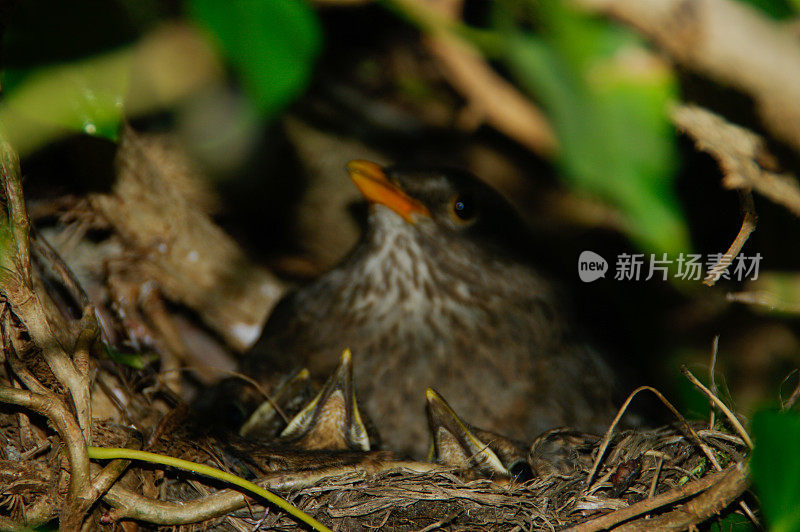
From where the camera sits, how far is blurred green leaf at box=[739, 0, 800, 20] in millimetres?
1360

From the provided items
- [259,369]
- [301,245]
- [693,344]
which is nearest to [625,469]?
[259,369]

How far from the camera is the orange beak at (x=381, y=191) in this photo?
3023 mm

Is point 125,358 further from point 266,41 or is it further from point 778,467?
point 778,467

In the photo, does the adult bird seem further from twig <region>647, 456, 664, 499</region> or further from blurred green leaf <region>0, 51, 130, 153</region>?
blurred green leaf <region>0, 51, 130, 153</region>

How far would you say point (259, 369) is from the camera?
3.21 metres

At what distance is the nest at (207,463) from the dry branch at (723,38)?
970 mm

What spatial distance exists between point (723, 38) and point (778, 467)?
793 millimetres

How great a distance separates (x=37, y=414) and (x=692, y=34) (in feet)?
6.20

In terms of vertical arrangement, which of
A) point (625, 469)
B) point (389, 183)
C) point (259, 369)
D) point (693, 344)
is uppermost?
point (389, 183)

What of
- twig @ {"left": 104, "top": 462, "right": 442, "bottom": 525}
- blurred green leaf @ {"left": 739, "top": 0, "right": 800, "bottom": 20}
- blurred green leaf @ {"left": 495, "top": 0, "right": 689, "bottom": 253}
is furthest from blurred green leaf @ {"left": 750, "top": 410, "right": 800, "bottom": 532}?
twig @ {"left": 104, "top": 462, "right": 442, "bottom": 525}

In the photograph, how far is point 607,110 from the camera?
153 centimetres

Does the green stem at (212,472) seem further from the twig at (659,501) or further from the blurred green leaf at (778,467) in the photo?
the blurred green leaf at (778,467)

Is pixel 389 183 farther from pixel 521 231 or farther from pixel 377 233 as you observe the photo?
pixel 521 231

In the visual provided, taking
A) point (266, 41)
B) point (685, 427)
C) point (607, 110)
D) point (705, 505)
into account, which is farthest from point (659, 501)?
point (266, 41)
